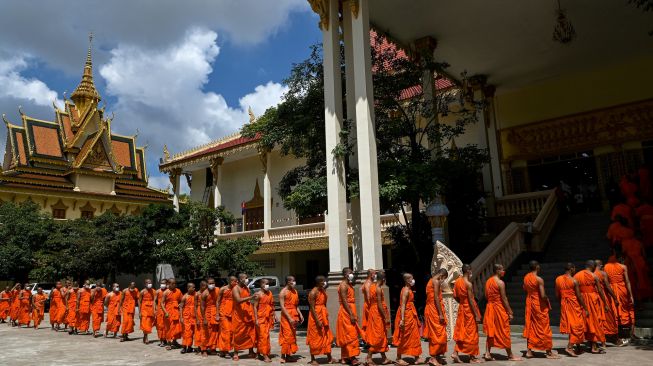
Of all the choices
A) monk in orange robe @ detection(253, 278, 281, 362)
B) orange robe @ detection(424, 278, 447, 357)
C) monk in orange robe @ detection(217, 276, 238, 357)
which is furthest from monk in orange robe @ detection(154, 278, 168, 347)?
orange robe @ detection(424, 278, 447, 357)

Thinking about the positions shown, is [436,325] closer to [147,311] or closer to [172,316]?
[172,316]

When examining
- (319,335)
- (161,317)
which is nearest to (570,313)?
(319,335)

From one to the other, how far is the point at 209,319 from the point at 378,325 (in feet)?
11.4

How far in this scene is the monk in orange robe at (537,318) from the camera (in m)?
7.24

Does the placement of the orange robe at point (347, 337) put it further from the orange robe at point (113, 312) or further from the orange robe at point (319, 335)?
the orange robe at point (113, 312)

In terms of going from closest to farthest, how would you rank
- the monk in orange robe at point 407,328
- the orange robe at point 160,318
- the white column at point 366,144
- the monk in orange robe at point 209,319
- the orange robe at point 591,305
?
1. the monk in orange robe at point 407,328
2. the orange robe at point 591,305
3. the monk in orange robe at point 209,319
4. the white column at point 366,144
5. the orange robe at point 160,318

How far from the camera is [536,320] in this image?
734 cm

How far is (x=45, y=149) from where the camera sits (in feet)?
110

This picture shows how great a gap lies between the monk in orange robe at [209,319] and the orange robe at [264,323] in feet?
3.49

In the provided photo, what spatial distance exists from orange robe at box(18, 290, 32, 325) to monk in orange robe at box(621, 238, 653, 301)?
1726 centimetres

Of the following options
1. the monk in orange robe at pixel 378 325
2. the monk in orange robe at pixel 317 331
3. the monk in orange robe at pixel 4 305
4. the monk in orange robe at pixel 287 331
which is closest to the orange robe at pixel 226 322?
the monk in orange robe at pixel 287 331

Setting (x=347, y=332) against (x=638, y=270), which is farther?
(x=638, y=270)

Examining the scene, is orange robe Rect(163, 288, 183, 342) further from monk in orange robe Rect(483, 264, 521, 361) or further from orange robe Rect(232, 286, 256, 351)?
monk in orange robe Rect(483, 264, 521, 361)

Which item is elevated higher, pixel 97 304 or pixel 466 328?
pixel 97 304
